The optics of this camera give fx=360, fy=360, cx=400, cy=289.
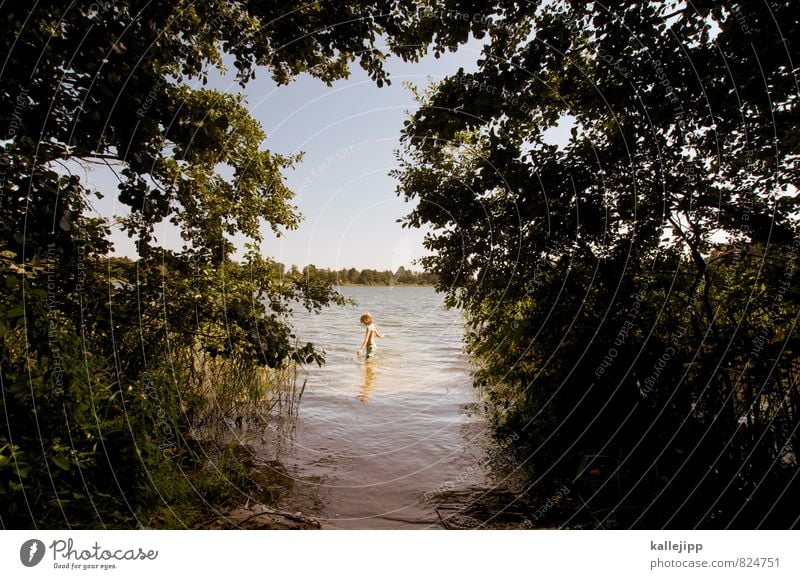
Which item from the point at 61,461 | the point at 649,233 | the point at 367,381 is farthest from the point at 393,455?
the point at 367,381

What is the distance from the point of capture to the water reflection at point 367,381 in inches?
328

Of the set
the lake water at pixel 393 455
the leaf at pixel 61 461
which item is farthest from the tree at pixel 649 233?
the leaf at pixel 61 461

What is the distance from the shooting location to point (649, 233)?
346cm

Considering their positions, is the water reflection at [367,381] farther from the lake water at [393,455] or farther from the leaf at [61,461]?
the leaf at [61,461]

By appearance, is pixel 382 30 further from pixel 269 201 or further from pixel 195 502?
pixel 195 502

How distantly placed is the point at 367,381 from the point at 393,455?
4753 millimetres

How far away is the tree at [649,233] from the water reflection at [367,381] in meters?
4.67

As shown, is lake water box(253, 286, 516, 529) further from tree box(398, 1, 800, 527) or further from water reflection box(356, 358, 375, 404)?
tree box(398, 1, 800, 527)

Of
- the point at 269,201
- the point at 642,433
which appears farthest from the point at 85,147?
the point at 642,433

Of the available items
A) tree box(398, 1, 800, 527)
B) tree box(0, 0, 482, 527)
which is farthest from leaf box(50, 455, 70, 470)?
tree box(398, 1, 800, 527)

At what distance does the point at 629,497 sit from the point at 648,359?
1372mm

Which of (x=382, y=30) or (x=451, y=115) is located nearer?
(x=451, y=115)

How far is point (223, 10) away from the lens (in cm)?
397

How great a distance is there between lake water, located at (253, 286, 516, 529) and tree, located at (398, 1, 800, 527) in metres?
1.02
